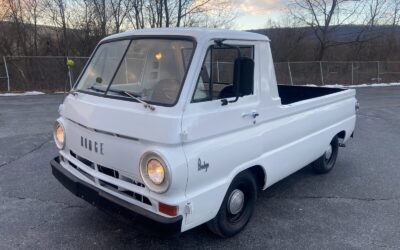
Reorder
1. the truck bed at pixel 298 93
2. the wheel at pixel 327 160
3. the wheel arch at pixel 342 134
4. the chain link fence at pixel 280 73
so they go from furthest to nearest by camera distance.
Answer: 1. the chain link fence at pixel 280 73
2. the truck bed at pixel 298 93
3. the wheel arch at pixel 342 134
4. the wheel at pixel 327 160

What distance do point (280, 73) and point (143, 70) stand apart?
20.7 m

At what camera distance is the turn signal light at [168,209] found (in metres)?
2.93

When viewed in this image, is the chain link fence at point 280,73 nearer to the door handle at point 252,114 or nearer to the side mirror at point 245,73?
the door handle at point 252,114

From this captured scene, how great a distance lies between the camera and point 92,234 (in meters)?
3.77

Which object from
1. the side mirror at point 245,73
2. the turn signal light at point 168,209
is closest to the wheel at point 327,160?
the side mirror at point 245,73

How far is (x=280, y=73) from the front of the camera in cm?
2330

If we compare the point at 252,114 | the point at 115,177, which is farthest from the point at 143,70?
the point at 252,114

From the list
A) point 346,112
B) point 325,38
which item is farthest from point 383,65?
point 346,112

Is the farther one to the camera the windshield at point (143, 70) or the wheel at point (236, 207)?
the wheel at point (236, 207)

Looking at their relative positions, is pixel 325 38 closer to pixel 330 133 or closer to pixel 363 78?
pixel 363 78

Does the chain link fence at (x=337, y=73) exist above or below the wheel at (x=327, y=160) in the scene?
above

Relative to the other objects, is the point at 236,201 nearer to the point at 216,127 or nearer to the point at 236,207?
the point at 236,207

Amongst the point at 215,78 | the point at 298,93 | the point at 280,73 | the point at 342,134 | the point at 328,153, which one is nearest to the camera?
the point at 215,78

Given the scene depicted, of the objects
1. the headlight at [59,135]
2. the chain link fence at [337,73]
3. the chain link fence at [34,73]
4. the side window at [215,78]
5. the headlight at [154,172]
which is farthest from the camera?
the chain link fence at [337,73]
